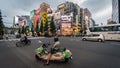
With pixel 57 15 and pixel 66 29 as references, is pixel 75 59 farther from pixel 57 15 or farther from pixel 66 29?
pixel 57 15

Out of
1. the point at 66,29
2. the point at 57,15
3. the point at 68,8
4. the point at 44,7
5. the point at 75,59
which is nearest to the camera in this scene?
the point at 75,59

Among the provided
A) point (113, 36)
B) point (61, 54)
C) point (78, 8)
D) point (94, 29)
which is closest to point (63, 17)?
point (78, 8)

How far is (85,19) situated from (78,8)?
1078cm

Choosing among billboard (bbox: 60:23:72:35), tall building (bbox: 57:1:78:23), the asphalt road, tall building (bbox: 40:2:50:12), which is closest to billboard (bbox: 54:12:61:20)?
billboard (bbox: 60:23:72:35)

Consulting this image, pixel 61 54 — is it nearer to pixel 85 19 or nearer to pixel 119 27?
pixel 119 27

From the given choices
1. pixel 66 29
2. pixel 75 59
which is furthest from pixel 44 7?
pixel 75 59

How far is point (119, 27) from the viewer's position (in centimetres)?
3134

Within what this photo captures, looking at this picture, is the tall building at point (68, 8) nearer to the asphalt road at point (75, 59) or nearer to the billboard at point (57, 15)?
the billboard at point (57, 15)

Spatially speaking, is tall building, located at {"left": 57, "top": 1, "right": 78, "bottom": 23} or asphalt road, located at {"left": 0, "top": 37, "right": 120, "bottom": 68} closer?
asphalt road, located at {"left": 0, "top": 37, "right": 120, "bottom": 68}

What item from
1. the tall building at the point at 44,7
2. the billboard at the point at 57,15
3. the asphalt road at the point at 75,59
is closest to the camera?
the asphalt road at the point at 75,59

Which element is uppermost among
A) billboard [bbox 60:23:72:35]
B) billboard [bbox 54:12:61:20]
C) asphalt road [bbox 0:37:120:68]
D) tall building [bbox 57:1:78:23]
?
tall building [bbox 57:1:78:23]

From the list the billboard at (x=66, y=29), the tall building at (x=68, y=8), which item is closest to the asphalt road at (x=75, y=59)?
the billboard at (x=66, y=29)

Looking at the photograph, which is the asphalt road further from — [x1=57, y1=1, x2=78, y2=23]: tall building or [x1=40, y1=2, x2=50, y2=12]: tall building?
[x1=40, y1=2, x2=50, y2=12]: tall building

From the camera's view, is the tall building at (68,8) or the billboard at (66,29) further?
the tall building at (68,8)
